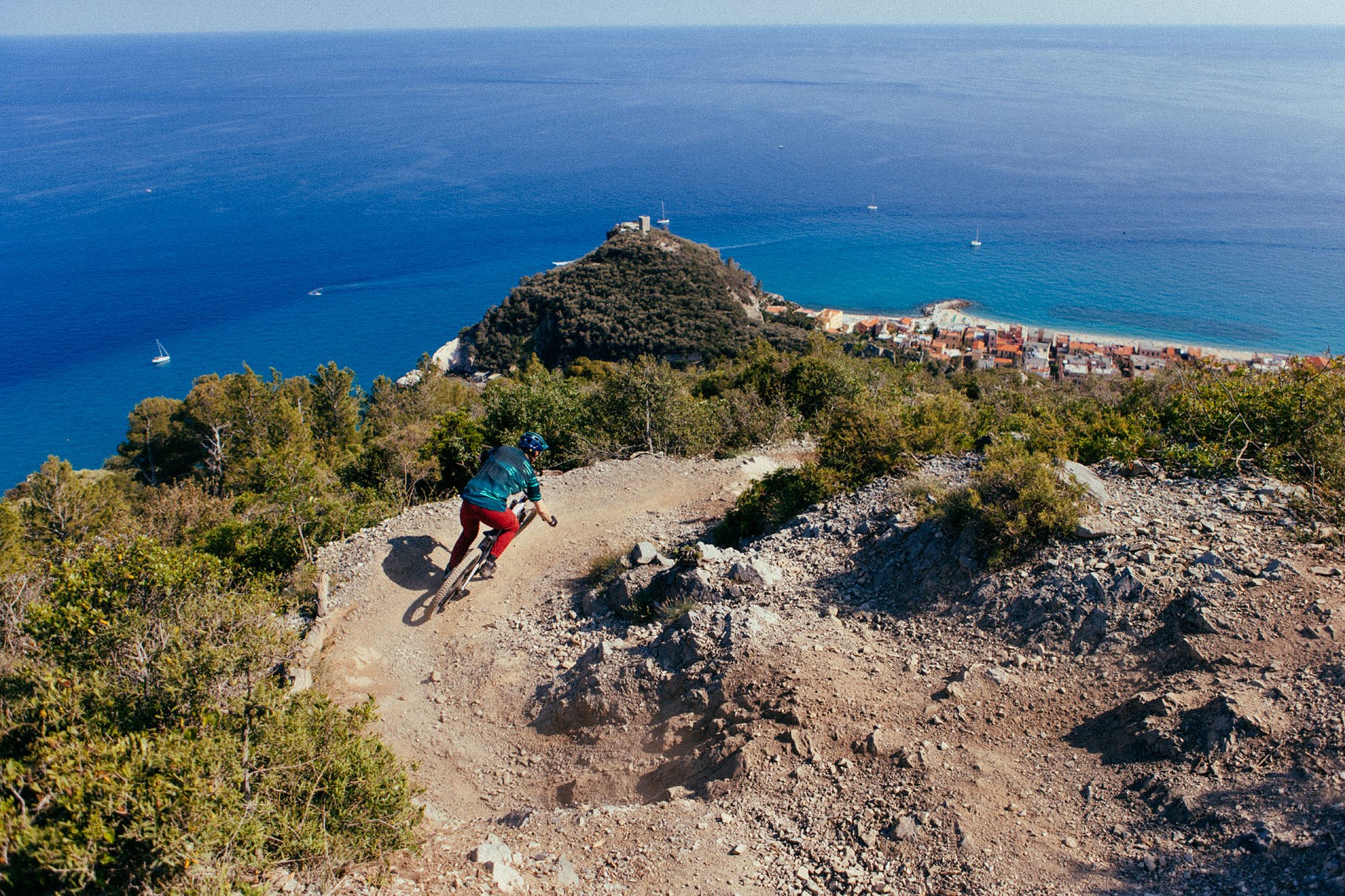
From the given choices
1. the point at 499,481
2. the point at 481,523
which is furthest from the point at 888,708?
the point at 481,523

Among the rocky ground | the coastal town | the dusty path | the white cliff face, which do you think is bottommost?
the white cliff face

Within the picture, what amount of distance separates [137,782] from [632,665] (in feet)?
16.1

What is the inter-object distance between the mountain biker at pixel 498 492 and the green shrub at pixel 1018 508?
18.6 ft

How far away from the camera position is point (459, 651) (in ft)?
33.7

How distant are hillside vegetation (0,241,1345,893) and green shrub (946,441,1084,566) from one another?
28mm

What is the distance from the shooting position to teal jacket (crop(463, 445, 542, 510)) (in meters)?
10.4

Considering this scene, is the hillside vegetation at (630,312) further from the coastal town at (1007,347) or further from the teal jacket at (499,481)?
the teal jacket at (499,481)

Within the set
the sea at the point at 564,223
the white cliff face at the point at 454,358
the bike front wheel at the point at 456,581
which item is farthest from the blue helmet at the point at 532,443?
the white cliff face at the point at 454,358

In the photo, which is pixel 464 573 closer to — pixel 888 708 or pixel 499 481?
pixel 499 481

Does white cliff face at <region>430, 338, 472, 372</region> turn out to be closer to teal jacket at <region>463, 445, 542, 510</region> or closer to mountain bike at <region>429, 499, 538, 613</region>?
mountain bike at <region>429, 499, 538, 613</region>

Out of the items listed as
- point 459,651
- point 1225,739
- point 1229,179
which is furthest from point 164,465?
point 1229,179

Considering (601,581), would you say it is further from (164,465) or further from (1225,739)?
(164,465)

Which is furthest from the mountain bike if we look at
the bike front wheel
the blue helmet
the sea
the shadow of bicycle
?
the sea

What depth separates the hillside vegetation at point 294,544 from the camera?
5.05m
